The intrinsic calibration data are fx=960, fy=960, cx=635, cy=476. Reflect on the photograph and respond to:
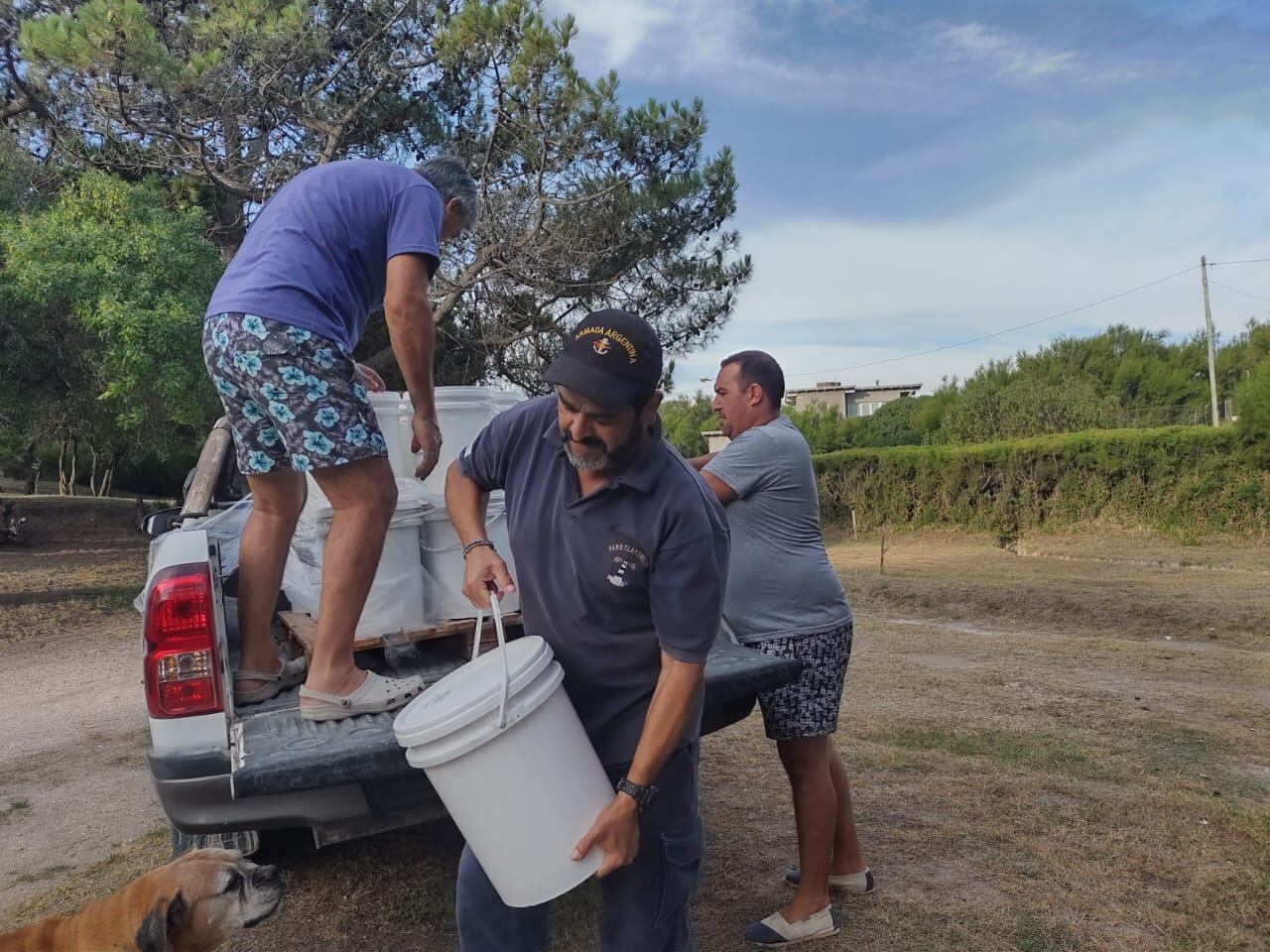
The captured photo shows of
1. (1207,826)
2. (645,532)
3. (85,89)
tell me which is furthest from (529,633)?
(85,89)

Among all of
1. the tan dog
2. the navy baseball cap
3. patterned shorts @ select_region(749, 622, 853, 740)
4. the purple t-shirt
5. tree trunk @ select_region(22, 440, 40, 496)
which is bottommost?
the tan dog

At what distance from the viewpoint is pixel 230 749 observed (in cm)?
256

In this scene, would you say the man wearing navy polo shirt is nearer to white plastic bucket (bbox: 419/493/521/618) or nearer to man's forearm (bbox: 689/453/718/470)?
white plastic bucket (bbox: 419/493/521/618)

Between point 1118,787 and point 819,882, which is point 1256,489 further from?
point 819,882

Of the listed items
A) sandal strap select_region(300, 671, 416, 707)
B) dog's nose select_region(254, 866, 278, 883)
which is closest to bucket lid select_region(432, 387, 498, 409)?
sandal strap select_region(300, 671, 416, 707)

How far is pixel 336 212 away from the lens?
2.94m

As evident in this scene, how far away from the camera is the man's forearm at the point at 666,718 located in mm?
1909

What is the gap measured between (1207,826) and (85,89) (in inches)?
555

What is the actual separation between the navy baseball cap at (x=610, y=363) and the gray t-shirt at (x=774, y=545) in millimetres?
1342

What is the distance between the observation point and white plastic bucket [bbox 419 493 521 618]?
10.8 ft

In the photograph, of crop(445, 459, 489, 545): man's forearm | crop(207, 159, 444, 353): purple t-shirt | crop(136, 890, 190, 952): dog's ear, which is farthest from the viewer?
crop(207, 159, 444, 353): purple t-shirt

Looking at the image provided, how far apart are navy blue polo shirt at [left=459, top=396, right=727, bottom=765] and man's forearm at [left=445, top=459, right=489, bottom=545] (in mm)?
95

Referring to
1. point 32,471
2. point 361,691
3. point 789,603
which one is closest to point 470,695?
point 361,691

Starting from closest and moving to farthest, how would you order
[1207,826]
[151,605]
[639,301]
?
[151,605]
[1207,826]
[639,301]
